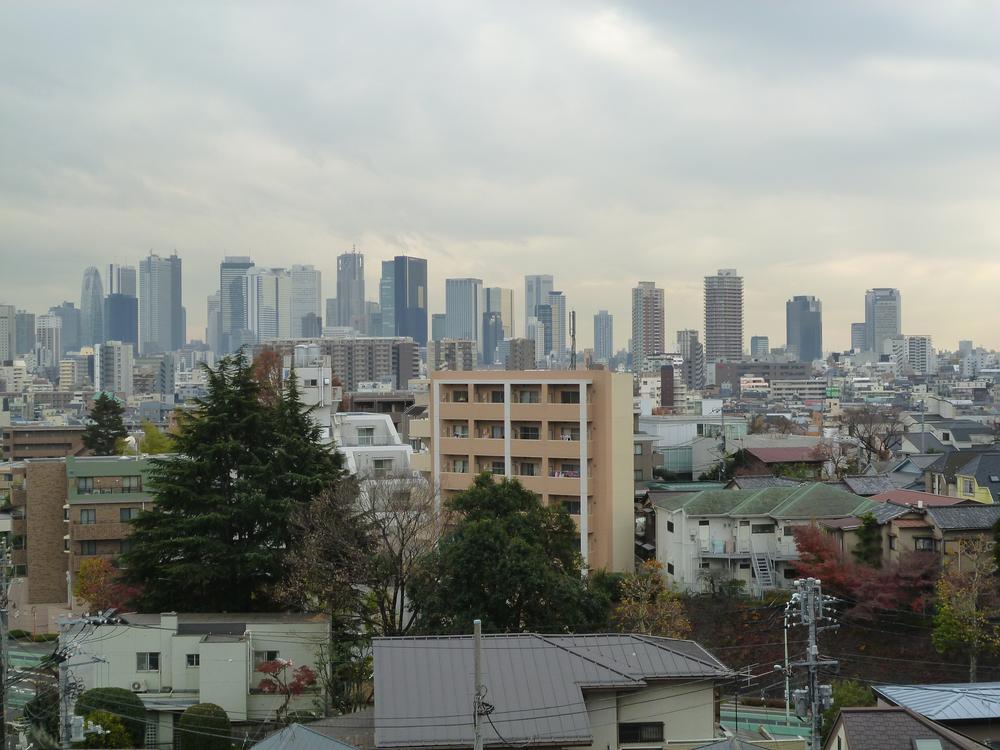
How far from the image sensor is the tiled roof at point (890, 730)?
518 inches

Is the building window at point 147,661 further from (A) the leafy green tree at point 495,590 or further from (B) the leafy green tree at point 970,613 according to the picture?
(B) the leafy green tree at point 970,613

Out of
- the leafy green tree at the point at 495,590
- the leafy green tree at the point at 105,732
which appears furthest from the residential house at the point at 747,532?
the leafy green tree at the point at 105,732

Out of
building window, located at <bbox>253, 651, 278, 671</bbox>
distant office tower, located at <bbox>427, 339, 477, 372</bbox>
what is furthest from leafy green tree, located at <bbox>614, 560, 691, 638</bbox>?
distant office tower, located at <bbox>427, 339, 477, 372</bbox>

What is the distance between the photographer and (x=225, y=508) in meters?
22.3

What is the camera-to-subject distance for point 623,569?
33.0 meters

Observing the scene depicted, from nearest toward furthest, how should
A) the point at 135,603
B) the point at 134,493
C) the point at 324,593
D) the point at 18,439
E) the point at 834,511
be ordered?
the point at 324,593
the point at 135,603
the point at 834,511
the point at 134,493
the point at 18,439

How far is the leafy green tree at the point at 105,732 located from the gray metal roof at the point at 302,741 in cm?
445

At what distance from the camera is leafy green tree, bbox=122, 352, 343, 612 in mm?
22000

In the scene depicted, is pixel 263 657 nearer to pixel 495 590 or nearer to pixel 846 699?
pixel 495 590

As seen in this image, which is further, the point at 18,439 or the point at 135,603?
the point at 18,439

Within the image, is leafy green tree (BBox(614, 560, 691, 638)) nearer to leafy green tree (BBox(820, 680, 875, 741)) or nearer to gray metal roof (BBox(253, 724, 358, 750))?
leafy green tree (BBox(820, 680, 875, 741))

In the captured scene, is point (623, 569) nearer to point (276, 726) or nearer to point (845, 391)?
point (276, 726)

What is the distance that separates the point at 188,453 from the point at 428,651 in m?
9.93

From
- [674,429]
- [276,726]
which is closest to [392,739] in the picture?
[276,726]
